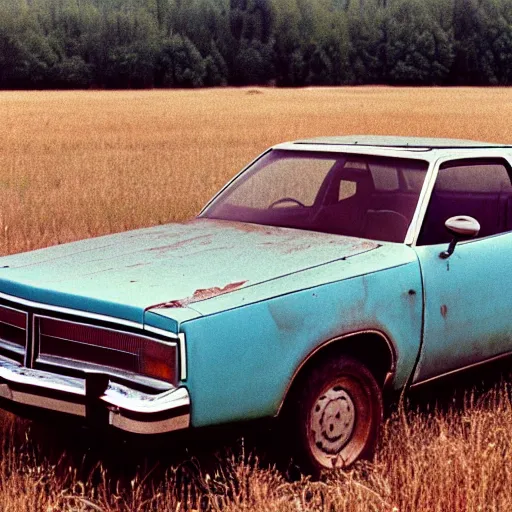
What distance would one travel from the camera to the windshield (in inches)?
195

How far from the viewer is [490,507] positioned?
368cm

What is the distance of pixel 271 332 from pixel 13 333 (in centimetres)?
107

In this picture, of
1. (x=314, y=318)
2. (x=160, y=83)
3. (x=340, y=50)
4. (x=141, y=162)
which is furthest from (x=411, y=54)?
(x=314, y=318)

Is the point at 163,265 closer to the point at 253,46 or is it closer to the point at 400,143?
the point at 400,143

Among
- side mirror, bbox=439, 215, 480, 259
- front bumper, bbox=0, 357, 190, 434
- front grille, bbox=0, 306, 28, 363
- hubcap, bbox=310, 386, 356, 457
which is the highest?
side mirror, bbox=439, 215, 480, 259

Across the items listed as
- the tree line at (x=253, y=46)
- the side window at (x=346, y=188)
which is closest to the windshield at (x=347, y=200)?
the side window at (x=346, y=188)

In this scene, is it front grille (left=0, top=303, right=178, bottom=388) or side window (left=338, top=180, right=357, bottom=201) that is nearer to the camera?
front grille (left=0, top=303, right=178, bottom=388)

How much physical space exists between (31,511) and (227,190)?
2475 mm

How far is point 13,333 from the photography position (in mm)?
4133

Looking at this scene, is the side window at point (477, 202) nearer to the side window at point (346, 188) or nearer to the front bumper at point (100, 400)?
the side window at point (346, 188)

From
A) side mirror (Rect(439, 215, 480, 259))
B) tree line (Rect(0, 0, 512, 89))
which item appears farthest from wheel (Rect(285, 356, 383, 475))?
tree line (Rect(0, 0, 512, 89))

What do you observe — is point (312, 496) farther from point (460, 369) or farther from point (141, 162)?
point (141, 162)

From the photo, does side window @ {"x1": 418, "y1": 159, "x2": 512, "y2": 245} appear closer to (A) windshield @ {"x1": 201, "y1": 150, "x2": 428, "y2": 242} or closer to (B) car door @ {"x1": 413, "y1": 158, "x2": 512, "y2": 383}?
(B) car door @ {"x1": 413, "y1": 158, "x2": 512, "y2": 383}

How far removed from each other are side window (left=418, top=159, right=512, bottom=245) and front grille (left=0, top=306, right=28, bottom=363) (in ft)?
6.11
